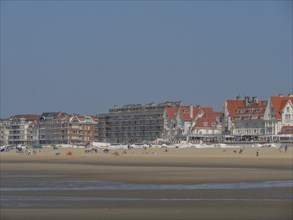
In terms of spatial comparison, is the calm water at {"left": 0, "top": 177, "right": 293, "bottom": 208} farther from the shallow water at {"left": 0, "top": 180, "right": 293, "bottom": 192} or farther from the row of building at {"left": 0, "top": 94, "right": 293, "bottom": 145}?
the row of building at {"left": 0, "top": 94, "right": 293, "bottom": 145}

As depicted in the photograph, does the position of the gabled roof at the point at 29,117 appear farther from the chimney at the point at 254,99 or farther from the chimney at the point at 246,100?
the chimney at the point at 254,99

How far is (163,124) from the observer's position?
124625 millimetres

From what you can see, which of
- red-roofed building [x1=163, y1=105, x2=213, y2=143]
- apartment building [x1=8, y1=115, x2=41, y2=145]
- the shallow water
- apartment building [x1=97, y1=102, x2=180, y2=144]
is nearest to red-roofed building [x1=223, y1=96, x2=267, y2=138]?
red-roofed building [x1=163, y1=105, x2=213, y2=143]

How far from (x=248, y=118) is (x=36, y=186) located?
77.2 metres

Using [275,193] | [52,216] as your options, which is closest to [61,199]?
[52,216]

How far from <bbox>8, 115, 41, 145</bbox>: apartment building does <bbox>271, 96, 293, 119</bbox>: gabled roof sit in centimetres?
7213

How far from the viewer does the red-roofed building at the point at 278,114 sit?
93000 mm

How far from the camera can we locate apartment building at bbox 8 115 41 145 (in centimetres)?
15650

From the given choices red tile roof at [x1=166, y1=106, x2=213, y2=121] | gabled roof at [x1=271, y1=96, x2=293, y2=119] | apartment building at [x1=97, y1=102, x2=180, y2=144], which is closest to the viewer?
gabled roof at [x1=271, y1=96, x2=293, y2=119]

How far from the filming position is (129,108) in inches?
5433

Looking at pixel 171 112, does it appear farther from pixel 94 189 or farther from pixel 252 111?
pixel 94 189

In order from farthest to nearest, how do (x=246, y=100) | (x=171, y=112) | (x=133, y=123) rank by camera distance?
(x=133, y=123), (x=171, y=112), (x=246, y=100)

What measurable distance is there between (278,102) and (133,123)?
43.8m

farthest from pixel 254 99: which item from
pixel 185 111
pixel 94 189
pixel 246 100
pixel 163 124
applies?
pixel 94 189
